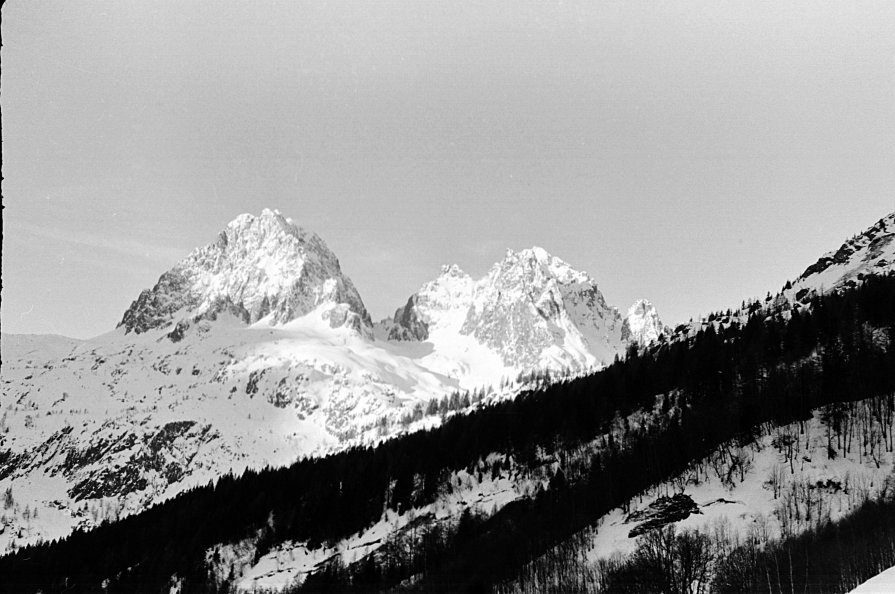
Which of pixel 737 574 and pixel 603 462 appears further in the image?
pixel 603 462

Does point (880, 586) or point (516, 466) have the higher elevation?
point (516, 466)

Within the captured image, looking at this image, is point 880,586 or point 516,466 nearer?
point 880,586

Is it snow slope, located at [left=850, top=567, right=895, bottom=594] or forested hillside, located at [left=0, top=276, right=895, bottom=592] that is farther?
forested hillside, located at [left=0, top=276, right=895, bottom=592]

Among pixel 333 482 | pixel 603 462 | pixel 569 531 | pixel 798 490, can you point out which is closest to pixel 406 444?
pixel 333 482

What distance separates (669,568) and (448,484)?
8260 cm

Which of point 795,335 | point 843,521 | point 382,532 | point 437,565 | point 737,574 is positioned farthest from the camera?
point 795,335

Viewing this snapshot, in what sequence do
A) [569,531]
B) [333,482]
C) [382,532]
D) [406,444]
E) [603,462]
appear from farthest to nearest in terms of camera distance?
[406,444], [333,482], [382,532], [603,462], [569,531]

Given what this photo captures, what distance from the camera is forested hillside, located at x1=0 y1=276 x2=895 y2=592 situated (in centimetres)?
11806

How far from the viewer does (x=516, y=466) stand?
151500mm

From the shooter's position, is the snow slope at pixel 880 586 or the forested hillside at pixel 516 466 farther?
the forested hillside at pixel 516 466

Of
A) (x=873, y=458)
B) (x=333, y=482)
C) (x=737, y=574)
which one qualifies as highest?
(x=333, y=482)

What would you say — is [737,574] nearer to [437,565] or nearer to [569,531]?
[569,531]

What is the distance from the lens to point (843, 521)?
85.3m

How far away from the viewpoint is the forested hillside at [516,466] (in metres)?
118
